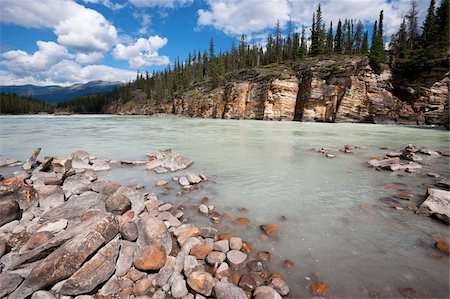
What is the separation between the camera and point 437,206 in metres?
5.71

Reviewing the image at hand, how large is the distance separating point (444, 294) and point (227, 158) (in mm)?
9808

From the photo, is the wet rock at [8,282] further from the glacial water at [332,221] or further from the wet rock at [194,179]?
the wet rock at [194,179]

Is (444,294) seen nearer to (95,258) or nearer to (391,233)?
(391,233)

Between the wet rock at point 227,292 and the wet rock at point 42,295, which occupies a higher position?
the wet rock at point 42,295

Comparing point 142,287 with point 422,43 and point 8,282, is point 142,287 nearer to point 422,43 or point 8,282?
point 8,282

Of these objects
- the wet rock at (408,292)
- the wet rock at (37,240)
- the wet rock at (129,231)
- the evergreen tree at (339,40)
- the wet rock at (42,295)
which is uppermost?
the evergreen tree at (339,40)

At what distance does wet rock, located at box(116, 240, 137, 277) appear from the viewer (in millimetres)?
3665

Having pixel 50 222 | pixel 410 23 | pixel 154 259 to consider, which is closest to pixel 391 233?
pixel 154 259

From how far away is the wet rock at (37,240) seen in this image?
4.07m

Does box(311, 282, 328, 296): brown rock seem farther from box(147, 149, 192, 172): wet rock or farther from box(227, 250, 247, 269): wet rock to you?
box(147, 149, 192, 172): wet rock

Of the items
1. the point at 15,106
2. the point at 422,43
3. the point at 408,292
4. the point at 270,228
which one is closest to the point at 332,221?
the point at 270,228

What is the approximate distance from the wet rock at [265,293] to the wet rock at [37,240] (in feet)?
12.9

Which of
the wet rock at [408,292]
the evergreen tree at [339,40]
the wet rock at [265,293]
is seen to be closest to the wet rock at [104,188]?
the wet rock at [265,293]

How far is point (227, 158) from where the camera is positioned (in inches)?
491
